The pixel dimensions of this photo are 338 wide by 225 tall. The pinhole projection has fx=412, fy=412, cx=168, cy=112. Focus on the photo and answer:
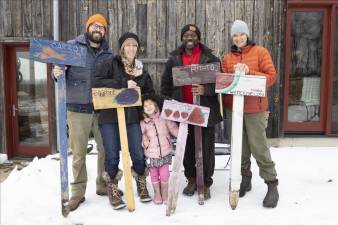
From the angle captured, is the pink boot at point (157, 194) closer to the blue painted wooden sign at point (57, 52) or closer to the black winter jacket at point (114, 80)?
the black winter jacket at point (114, 80)

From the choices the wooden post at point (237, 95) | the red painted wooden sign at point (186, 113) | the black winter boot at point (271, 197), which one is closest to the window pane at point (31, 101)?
the red painted wooden sign at point (186, 113)

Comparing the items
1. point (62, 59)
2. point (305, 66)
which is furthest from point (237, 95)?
point (305, 66)

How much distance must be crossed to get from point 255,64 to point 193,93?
67cm

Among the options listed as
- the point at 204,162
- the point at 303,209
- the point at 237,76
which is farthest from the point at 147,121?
the point at 303,209

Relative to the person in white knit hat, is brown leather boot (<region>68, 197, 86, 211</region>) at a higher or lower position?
lower

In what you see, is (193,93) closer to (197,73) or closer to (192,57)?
(197,73)

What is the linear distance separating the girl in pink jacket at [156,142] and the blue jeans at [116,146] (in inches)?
2.9

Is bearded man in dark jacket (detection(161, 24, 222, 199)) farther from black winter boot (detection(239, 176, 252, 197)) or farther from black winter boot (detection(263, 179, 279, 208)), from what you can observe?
black winter boot (detection(263, 179, 279, 208))

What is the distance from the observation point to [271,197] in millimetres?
4211

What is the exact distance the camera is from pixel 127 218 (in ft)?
13.0

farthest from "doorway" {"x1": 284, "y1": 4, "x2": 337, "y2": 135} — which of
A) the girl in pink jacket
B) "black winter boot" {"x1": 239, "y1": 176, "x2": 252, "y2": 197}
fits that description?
the girl in pink jacket

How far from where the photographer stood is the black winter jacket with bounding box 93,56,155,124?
4.01 metres

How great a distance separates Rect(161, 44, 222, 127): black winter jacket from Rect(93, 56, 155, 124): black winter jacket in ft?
1.01

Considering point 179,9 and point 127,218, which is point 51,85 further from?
point 127,218
